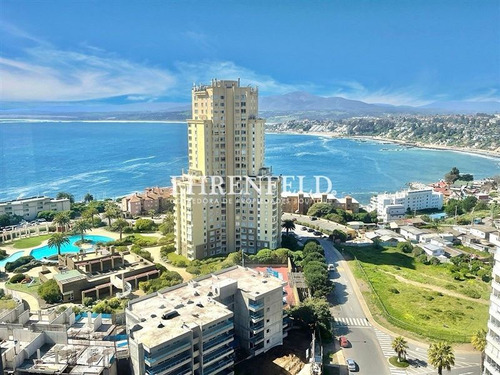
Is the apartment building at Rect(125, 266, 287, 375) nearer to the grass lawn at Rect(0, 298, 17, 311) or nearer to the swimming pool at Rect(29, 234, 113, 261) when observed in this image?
the grass lawn at Rect(0, 298, 17, 311)

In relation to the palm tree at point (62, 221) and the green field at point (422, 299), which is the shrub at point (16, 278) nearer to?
the palm tree at point (62, 221)

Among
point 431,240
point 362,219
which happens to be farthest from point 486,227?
point 362,219

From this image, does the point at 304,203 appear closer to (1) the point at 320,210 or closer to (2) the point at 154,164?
(1) the point at 320,210

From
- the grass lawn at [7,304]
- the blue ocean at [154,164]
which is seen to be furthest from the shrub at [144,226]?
the blue ocean at [154,164]

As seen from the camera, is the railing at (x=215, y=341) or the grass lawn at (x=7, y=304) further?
the grass lawn at (x=7, y=304)

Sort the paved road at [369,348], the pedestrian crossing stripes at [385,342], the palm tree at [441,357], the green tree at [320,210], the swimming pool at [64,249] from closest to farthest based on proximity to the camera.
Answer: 1. the palm tree at [441,357]
2. the paved road at [369,348]
3. the pedestrian crossing stripes at [385,342]
4. the swimming pool at [64,249]
5. the green tree at [320,210]

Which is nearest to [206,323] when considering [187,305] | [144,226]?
[187,305]

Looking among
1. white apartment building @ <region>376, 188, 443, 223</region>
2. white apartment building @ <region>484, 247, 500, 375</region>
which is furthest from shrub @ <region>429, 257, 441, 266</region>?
white apartment building @ <region>484, 247, 500, 375</region>

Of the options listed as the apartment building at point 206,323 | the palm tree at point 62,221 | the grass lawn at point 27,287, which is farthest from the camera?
the palm tree at point 62,221
